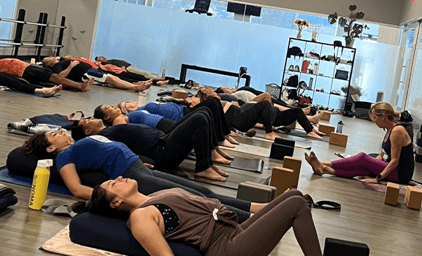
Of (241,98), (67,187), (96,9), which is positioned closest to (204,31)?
(96,9)

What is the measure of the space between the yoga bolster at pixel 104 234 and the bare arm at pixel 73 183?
0.63 metres

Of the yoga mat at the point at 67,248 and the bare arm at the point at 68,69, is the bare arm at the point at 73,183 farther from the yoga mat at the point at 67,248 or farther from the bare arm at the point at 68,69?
the bare arm at the point at 68,69

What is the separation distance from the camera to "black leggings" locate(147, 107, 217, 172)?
4621 mm

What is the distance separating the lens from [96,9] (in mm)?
15312

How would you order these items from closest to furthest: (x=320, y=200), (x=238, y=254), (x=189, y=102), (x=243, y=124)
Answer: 1. (x=238, y=254)
2. (x=320, y=200)
3. (x=189, y=102)
4. (x=243, y=124)

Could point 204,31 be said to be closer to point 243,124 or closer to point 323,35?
point 323,35

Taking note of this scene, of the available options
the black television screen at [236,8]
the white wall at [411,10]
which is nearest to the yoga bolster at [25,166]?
the white wall at [411,10]

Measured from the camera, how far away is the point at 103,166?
3803 mm

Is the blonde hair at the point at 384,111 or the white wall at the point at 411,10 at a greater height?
the white wall at the point at 411,10

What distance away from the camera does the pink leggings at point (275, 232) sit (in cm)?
269

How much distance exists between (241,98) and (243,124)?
4.76 feet

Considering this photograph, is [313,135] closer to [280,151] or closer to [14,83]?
[280,151]

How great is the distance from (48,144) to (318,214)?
1951mm

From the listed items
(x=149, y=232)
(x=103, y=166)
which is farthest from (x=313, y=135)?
(x=149, y=232)
